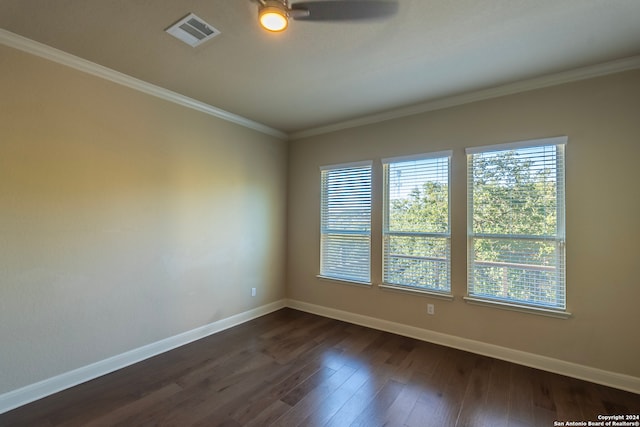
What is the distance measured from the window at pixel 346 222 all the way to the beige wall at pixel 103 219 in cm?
126

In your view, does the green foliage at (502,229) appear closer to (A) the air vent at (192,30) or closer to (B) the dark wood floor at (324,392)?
(B) the dark wood floor at (324,392)

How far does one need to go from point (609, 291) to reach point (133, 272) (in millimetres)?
4420

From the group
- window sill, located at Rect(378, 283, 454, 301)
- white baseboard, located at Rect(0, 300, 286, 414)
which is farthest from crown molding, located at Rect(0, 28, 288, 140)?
window sill, located at Rect(378, 283, 454, 301)

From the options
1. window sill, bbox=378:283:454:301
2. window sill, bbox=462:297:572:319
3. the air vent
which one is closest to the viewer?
the air vent

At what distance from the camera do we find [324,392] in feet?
7.84

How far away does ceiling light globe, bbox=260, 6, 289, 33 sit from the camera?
65.6 inches

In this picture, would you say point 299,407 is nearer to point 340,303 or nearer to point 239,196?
point 340,303

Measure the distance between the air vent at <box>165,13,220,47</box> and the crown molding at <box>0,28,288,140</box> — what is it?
3.33 feet

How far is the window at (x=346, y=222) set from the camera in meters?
3.97

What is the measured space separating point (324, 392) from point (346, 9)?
2883 mm

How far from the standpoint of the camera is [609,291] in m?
2.53

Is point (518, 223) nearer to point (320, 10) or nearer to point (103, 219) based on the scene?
point (320, 10)

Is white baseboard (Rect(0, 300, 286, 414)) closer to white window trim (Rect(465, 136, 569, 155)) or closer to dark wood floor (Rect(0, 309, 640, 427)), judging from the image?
dark wood floor (Rect(0, 309, 640, 427))

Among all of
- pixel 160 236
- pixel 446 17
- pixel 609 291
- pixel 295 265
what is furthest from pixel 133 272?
pixel 609 291
